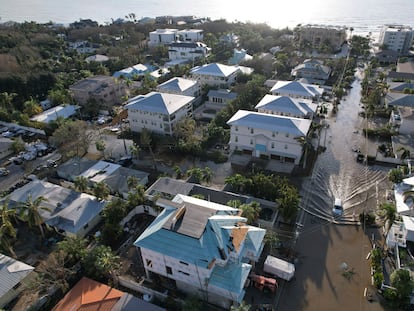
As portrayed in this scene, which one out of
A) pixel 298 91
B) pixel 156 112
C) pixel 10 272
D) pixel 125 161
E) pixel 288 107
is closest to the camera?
pixel 10 272

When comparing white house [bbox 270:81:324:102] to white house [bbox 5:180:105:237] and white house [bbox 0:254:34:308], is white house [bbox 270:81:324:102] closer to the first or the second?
white house [bbox 5:180:105:237]

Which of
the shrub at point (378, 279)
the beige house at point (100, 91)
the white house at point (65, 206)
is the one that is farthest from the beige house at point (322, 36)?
the white house at point (65, 206)

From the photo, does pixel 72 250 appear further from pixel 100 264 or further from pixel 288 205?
pixel 288 205

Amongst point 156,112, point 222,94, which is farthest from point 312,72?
point 156,112

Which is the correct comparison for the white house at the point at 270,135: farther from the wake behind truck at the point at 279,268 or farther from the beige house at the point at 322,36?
the beige house at the point at 322,36

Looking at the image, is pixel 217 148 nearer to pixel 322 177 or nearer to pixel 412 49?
pixel 322 177

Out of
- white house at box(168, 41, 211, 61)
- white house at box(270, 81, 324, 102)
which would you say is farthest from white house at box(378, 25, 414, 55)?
white house at box(168, 41, 211, 61)

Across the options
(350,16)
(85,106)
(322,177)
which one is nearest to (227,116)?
(322,177)
